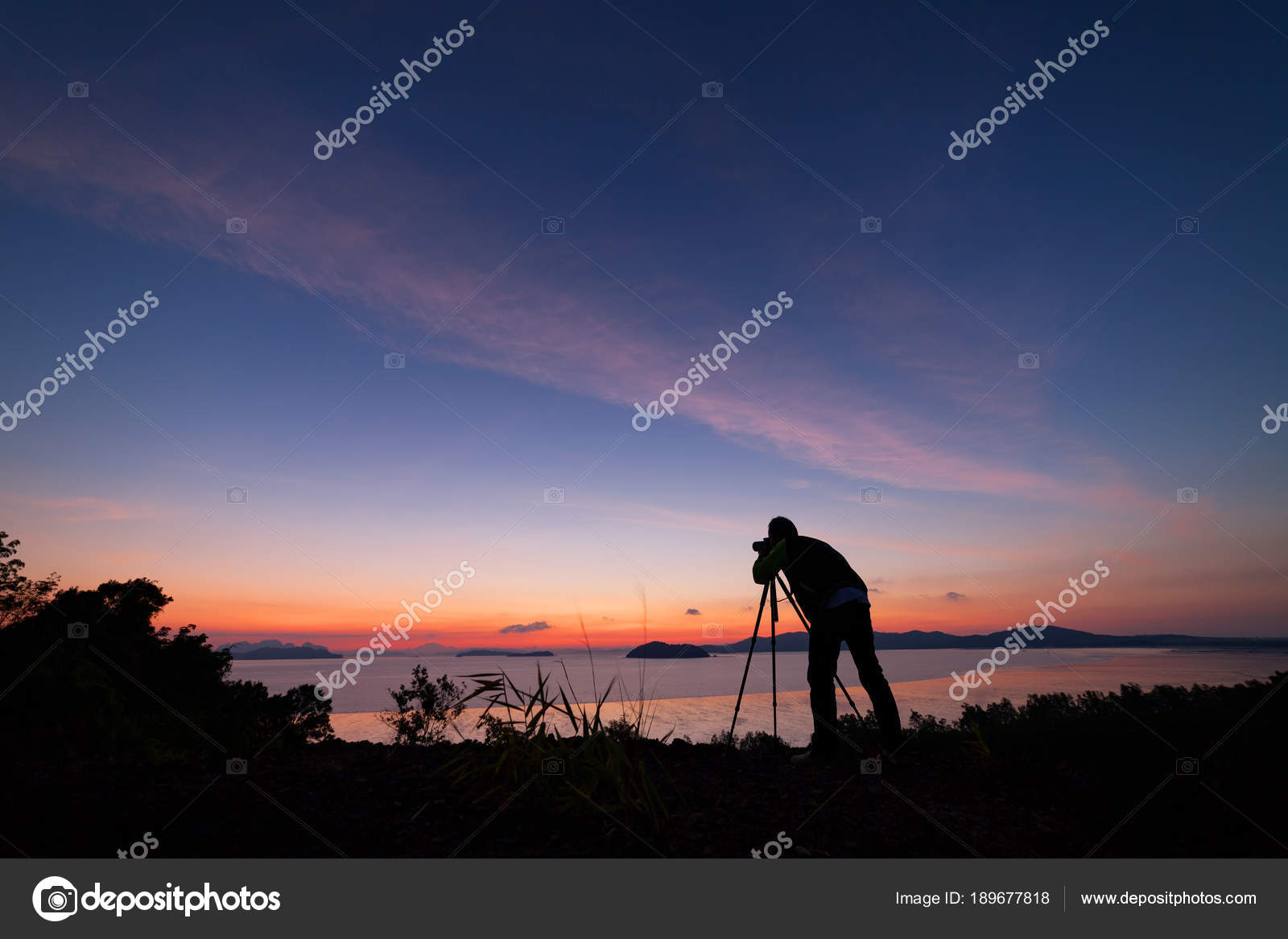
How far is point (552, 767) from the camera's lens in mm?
5242

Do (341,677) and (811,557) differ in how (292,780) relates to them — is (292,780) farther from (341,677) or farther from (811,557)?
(811,557)

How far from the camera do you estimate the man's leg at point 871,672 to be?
23.7ft

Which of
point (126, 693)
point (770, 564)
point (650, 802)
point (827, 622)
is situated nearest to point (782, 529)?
point (770, 564)

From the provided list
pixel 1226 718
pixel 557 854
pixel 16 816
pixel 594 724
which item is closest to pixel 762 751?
pixel 594 724

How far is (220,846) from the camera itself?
4527 mm

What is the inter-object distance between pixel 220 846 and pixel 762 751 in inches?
204

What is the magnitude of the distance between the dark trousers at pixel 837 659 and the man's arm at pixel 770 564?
0.73 m

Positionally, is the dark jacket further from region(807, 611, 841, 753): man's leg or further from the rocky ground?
the rocky ground

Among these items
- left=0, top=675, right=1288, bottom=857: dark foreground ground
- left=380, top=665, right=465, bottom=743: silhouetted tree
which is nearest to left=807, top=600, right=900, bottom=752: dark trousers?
left=0, top=675, right=1288, bottom=857: dark foreground ground
